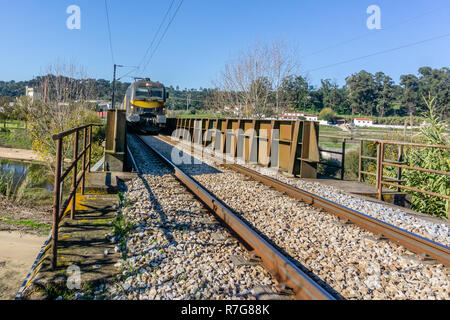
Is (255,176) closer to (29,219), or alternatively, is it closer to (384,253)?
A: (384,253)

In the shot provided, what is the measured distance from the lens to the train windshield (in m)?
25.7

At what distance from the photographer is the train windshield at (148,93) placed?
2572 centimetres

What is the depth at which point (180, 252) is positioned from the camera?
3.88 metres

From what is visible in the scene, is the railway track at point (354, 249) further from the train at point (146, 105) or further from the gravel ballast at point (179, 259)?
the train at point (146, 105)

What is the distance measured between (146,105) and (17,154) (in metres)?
17.0

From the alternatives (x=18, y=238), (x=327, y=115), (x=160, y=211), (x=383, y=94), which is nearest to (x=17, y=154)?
(x=18, y=238)

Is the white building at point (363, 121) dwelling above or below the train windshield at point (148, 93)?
above

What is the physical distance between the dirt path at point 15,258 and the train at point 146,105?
57.9 ft

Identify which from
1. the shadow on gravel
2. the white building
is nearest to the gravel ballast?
the shadow on gravel

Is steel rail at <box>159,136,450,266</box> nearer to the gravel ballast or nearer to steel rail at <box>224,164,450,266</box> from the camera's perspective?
steel rail at <box>224,164,450,266</box>

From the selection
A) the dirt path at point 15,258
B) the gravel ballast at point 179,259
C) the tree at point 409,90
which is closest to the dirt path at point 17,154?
the dirt path at point 15,258

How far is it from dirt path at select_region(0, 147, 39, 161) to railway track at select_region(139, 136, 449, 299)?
31.0m
